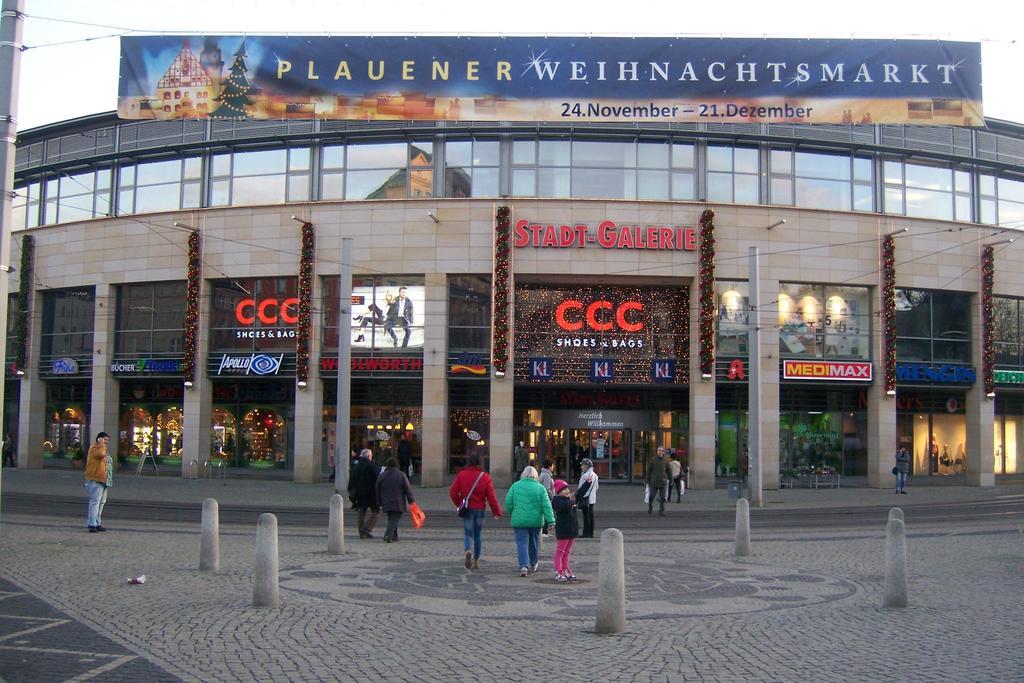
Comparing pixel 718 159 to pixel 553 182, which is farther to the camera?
pixel 718 159

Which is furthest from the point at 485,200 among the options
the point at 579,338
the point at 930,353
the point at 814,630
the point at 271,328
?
the point at 814,630

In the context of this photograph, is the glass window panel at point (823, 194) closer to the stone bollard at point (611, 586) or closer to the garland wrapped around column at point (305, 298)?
the garland wrapped around column at point (305, 298)

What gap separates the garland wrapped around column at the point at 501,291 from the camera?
36.1 meters

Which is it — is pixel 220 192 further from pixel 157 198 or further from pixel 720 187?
pixel 720 187

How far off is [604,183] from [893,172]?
11992 millimetres

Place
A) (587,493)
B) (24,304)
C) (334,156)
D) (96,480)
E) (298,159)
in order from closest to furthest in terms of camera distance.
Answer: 1. (96,480)
2. (587,493)
3. (334,156)
4. (298,159)
5. (24,304)

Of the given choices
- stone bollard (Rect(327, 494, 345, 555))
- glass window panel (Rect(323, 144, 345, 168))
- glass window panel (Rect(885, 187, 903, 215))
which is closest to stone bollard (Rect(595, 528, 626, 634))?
stone bollard (Rect(327, 494, 345, 555))

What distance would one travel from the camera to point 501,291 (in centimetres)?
3650

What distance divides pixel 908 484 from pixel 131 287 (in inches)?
1326

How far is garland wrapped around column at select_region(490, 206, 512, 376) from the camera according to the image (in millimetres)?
36094

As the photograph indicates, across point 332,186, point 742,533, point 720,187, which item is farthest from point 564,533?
point 332,186

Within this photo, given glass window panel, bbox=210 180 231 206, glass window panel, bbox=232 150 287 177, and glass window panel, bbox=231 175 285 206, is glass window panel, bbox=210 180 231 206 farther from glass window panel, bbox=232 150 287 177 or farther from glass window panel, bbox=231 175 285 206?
glass window panel, bbox=232 150 287 177

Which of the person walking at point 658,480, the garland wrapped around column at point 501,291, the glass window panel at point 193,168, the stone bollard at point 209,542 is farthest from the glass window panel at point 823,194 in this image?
the stone bollard at point 209,542

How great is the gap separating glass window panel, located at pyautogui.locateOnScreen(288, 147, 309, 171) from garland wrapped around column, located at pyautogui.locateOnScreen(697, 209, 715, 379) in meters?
15.7
